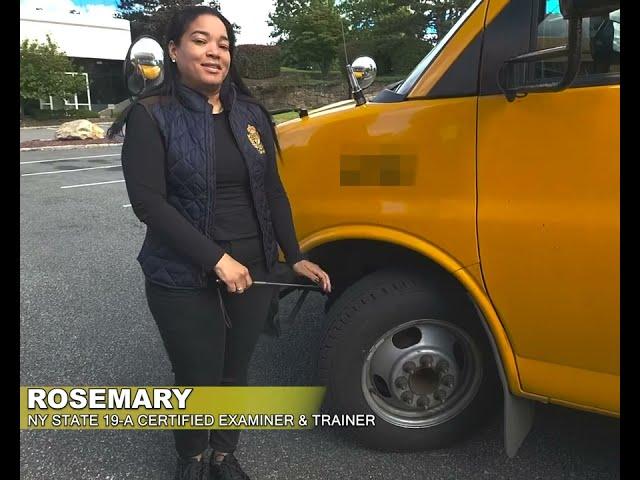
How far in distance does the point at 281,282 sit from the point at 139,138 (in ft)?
2.46

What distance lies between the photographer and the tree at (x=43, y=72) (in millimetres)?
26969

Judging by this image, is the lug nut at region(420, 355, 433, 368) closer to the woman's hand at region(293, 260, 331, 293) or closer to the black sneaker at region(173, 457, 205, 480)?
the woman's hand at region(293, 260, 331, 293)

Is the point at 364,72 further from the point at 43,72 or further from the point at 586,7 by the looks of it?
the point at 43,72

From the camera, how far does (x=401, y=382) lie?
7.25ft

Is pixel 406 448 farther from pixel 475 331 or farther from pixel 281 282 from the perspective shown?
pixel 281 282

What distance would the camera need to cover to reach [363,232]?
6.89 feet

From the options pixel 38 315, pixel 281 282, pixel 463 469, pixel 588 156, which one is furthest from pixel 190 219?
pixel 38 315

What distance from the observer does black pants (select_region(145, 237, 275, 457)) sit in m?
1.78

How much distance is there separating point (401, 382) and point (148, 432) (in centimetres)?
126

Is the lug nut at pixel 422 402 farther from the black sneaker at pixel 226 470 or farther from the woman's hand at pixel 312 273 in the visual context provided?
the black sneaker at pixel 226 470

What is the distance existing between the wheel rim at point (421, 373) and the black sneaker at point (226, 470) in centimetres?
62

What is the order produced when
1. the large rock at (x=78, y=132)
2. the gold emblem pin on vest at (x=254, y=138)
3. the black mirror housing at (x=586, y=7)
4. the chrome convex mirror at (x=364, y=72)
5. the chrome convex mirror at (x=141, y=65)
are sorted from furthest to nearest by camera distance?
the large rock at (x=78, y=132), the chrome convex mirror at (x=364, y=72), the chrome convex mirror at (x=141, y=65), the gold emblem pin on vest at (x=254, y=138), the black mirror housing at (x=586, y=7)

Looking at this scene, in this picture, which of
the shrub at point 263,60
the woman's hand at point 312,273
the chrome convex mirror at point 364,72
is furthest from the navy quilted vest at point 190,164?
the shrub at point 263,60

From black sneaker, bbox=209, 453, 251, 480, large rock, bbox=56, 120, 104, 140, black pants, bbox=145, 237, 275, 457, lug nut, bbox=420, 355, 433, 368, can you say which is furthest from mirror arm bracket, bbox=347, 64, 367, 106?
large rock, bbox=56, 120, 104, 140
